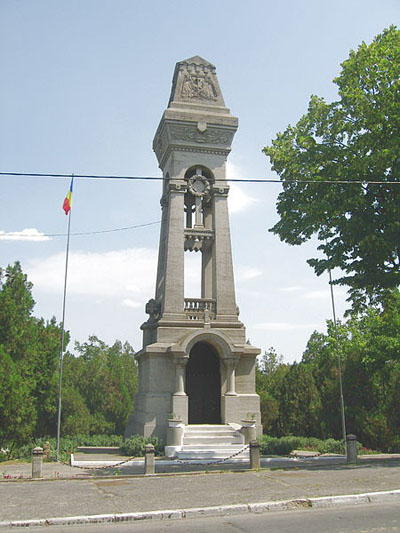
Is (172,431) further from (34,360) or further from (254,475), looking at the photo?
(34,360)

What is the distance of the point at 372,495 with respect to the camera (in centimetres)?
1171

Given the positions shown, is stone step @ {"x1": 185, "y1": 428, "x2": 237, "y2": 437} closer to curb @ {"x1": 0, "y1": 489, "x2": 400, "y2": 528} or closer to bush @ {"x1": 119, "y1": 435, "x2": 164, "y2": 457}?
bush @ {"x1": 119, "y1": 435, "x2": 164, "y2": 457}

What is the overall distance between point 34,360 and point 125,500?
18183 mm

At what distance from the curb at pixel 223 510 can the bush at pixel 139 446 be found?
12132 millimetres

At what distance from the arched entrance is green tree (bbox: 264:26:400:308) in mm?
8322

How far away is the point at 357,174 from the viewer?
64.6 feet

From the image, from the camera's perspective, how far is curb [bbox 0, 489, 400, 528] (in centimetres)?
983

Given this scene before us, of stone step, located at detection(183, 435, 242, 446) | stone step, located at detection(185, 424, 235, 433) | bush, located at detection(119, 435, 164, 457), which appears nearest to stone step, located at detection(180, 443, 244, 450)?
stone step, located at detection(183, 435, 242, 446)

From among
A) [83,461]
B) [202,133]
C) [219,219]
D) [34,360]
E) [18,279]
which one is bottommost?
[83,461]

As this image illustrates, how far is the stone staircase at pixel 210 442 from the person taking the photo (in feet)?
69.8

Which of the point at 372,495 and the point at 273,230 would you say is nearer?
the point at 372,495

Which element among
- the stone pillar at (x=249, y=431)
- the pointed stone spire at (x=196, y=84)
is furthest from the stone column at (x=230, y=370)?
the pointed stone spire at (x=196, y=84)

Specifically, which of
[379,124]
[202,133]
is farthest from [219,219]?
[379,124]

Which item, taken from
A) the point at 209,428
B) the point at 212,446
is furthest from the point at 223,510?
the point at 209,428
